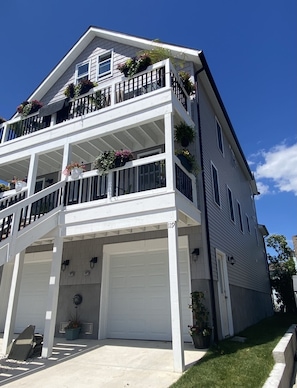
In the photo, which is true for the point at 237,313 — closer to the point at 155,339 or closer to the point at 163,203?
the point at 155,339

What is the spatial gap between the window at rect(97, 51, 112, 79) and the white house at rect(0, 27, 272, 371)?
0.14 ft

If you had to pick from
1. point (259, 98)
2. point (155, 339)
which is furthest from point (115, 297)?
point (259, 98)

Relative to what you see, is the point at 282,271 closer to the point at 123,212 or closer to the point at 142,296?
the point at 142,296

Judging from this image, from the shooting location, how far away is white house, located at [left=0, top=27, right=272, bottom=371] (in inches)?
260

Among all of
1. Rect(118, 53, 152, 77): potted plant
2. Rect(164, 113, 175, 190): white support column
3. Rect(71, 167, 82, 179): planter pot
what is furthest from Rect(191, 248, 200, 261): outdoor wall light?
Rect(118, 53, 152, 77): potted plant

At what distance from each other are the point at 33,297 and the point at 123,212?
588 cm

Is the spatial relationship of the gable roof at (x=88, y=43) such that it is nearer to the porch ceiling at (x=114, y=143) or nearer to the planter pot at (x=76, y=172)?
the porch ceiling at (x=114, y=143)

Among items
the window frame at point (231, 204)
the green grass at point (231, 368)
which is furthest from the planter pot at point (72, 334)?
the window frame at point (231, 204)

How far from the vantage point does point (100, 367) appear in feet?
17.2

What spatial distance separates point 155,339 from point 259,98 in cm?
1057

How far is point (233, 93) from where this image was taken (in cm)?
1345

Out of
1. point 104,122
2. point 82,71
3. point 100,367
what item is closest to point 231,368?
point 100,367

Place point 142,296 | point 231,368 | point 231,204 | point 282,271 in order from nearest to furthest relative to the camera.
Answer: point 231,368 < point 142,296 < point 231,204 < point 282,271

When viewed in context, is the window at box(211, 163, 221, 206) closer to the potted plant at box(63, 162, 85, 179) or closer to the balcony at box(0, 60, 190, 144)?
the balcony at box(0, 60, 190, 144)
